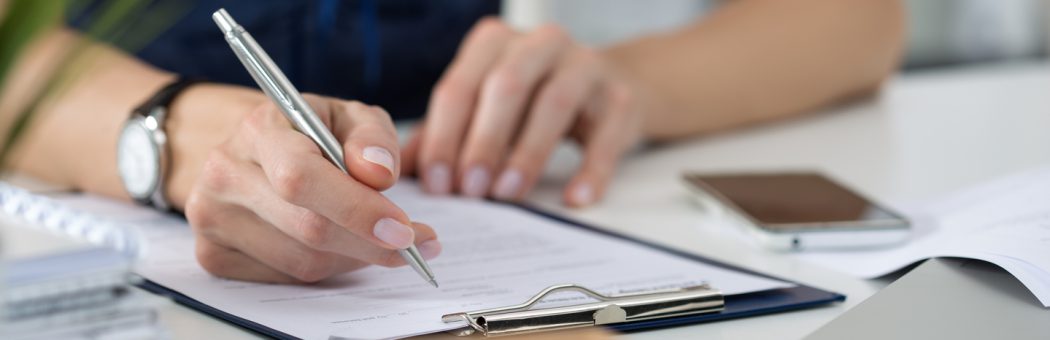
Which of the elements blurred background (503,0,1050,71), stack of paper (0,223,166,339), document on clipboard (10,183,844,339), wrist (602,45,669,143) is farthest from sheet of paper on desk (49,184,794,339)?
blurred background (503,0,1050,71)

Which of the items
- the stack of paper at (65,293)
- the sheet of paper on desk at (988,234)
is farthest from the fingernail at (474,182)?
the stack of paper at (65,293)

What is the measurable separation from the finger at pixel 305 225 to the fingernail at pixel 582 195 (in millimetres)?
280

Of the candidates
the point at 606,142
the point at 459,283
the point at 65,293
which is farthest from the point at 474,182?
the point at 65,293

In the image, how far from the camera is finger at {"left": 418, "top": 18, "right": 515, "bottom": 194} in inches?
32.5

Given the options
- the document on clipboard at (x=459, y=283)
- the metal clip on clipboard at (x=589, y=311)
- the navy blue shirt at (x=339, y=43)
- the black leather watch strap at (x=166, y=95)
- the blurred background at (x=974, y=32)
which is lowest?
the metal clip on clipboard at (x=589, y=311)

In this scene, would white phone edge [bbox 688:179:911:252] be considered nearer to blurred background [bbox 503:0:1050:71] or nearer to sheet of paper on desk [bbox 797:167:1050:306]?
sheet of paper on desk [bbox 797:167:1050:306]

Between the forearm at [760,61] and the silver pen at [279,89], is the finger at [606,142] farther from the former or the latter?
the silver pen at [279,89]

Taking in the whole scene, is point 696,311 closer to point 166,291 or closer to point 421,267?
point 421,267

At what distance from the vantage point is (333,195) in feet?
1.63

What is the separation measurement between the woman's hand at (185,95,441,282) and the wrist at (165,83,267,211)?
10 cm

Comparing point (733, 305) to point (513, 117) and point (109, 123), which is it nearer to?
point (513, 117)

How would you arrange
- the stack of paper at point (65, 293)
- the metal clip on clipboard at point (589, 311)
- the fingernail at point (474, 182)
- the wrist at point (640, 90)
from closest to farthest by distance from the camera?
the stack of paper at point (65, 293), the metal clip on clipboard at point (589, 311), the fingernail at point (474, 182), the wrist at point (640, 90)

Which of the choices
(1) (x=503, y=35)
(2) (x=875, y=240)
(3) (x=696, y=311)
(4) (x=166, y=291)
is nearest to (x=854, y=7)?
(1) (x=503, y=35)

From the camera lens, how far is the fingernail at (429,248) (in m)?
0.56
